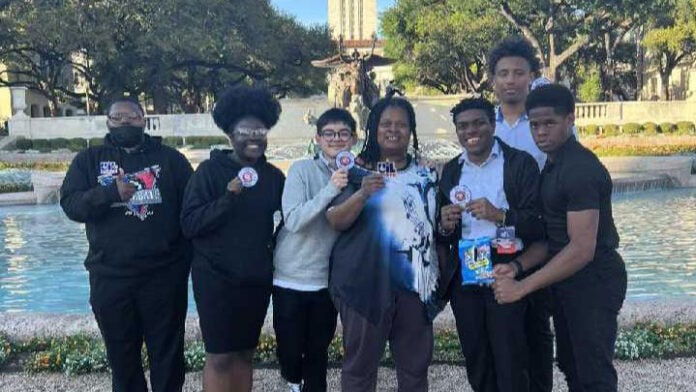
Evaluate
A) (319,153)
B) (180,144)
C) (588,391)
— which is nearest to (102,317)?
(319,153)

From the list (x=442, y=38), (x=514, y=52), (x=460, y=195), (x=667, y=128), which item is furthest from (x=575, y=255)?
(x=442, y=38)

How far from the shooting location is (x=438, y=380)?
4.80 meters

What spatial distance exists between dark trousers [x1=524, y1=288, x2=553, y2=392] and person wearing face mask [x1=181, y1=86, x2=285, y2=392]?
140 centimetres

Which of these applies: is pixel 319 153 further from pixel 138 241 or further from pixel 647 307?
pixel 647 307

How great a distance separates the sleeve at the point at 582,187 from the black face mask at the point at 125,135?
2297mm

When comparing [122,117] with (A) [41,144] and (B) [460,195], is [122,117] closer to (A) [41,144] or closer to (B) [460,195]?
(B) [460,195]

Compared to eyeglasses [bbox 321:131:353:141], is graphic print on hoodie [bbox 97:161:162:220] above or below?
below

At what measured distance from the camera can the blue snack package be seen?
3.38m

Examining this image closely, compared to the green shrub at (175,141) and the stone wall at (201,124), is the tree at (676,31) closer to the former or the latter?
the stone wall at (201,124)

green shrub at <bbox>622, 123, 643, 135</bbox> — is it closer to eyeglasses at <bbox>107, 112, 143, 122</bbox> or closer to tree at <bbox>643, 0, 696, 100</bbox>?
tree at <bbox>643, 0, 696, 100</bbox>

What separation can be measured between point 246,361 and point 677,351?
3208 millimetres

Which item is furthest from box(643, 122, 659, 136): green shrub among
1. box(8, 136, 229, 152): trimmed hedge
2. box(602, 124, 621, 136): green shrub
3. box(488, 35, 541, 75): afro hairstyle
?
box(488, 35, 541, 75): afro hairstyle

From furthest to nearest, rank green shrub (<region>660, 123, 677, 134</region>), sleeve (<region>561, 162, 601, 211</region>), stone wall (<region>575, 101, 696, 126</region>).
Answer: stone wall (<region>575, 101, 696, 126</region>), green shrub (<region>660, 123, 677, 134</region>), sleeve (<region>561, 162, 601, 211</region>)

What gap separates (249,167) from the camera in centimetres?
384
